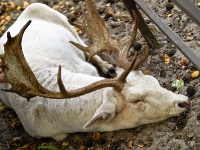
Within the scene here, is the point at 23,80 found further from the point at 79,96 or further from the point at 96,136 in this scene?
the point at 96,136

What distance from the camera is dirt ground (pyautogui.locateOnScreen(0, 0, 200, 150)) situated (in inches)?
187

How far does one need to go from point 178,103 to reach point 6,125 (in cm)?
274

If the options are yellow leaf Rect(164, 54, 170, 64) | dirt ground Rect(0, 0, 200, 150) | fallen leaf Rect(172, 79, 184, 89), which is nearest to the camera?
dirt ground Rect(0, 0, 200, 150)

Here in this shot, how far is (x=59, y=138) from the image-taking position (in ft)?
17.6

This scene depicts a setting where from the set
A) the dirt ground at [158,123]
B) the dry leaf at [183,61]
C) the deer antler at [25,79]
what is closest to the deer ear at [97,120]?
the deer antler at [25,79]

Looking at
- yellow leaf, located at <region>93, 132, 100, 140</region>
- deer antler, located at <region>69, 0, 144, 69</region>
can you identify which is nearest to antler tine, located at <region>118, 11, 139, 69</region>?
deer antler, located at <region>69, 0, 144, 69</region>

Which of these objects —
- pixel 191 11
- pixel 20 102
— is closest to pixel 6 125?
pixel 20 102

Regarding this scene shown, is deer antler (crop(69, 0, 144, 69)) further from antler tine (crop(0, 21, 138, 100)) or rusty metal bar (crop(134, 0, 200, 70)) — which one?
antler tine (crop(0, 21, 138, 100))

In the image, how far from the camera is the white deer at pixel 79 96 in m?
4.50

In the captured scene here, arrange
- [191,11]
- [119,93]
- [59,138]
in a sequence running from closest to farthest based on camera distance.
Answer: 1. [191,11]
2. [119,93]
3. [59,138]

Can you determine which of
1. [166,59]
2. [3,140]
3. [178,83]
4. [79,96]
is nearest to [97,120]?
[79,96]

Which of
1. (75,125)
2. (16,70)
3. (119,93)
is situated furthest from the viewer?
(75,125)

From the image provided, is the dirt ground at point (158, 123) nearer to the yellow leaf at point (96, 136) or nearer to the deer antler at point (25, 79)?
the yellow leaf at point (96, 136)

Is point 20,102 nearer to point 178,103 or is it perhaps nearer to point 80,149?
point 80,149
